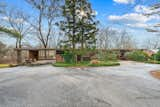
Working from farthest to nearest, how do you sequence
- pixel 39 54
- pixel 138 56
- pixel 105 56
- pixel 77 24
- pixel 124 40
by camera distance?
pixel 124 40
pixel 39 54
pixel 138 56
pixel 105 56
pixel 77 24

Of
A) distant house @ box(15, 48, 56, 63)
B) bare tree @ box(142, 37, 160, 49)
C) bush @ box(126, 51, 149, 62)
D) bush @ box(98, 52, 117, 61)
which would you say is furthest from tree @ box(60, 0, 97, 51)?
bare tree @ box(142, 37, 160, 49)

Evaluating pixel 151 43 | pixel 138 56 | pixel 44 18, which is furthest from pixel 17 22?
pixel 151 43

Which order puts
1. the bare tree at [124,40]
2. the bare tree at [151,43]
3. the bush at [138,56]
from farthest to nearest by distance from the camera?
the bare tree at [151,43]
the bare tree at [124,40]
the bush at [138,56]

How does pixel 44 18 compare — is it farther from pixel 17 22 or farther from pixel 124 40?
pixel 124 40

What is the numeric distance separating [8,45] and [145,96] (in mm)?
21225

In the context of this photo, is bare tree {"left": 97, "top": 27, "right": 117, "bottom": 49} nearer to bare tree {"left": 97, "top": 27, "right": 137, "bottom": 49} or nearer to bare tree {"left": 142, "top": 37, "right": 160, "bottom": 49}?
bare tree {"left": 97, "top": 27, "right": 137, "bottom": 49}

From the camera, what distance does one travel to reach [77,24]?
15.7m

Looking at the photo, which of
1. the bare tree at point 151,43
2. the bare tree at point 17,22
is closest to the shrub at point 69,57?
the bare tree at point 17,22

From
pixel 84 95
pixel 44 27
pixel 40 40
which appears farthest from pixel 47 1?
pixel 84 95

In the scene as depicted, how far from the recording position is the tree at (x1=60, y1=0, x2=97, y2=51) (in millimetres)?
15727

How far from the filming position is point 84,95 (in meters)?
A: 4.39

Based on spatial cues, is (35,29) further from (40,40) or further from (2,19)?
(2,19)

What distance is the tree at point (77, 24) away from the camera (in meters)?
15.7

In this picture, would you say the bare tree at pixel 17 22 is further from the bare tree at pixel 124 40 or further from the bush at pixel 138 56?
the bare tree at pixel 124 40
